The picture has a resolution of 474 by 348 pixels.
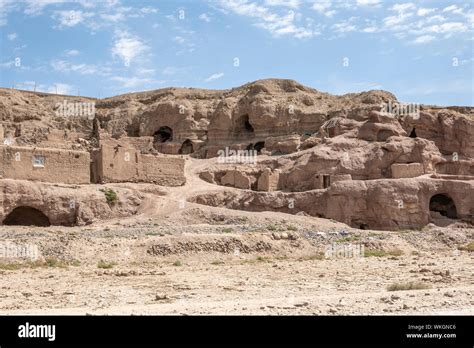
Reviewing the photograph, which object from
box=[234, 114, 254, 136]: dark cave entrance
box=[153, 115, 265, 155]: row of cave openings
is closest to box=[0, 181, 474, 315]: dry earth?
box=[153, 115, 265, 155]: row of cave openings

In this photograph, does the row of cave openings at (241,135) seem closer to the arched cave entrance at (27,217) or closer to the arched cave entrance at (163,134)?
the arched cave entrance at (163,134)

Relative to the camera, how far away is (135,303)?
12906 mm

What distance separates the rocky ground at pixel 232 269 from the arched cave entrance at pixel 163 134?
86.5 feet

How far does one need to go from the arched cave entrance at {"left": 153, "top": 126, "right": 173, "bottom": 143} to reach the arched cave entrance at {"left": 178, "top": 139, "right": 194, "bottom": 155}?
125 inches

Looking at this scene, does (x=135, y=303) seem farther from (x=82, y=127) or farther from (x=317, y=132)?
(x=82, y=127)

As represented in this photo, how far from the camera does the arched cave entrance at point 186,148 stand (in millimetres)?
52422

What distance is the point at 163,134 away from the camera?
2226 inches

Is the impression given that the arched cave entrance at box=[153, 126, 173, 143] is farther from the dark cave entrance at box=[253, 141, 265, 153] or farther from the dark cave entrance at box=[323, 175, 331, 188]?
the dark cave entrance at box=[323, 175, 331, 188]

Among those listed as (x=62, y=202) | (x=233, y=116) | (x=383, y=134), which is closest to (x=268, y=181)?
(x=383, y=134)

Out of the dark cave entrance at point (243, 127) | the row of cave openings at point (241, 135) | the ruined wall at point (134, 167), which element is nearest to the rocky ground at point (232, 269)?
the ruined wall at point (134, 167)

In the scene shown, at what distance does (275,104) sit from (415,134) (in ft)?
43.7

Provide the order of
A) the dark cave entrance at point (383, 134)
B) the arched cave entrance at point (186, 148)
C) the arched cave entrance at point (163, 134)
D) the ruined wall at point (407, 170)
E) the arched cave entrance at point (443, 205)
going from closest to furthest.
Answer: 1. the arched cave entrance at point (443, 205)
2. the ruined wall at point (407, 170)
3. the dark cave entrance at point (383, 134)
4. the arched cave entrance at point (186, 148)
5. the arched cave entrance at point (163, 134)

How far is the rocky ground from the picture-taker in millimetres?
12664

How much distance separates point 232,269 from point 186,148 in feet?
112
